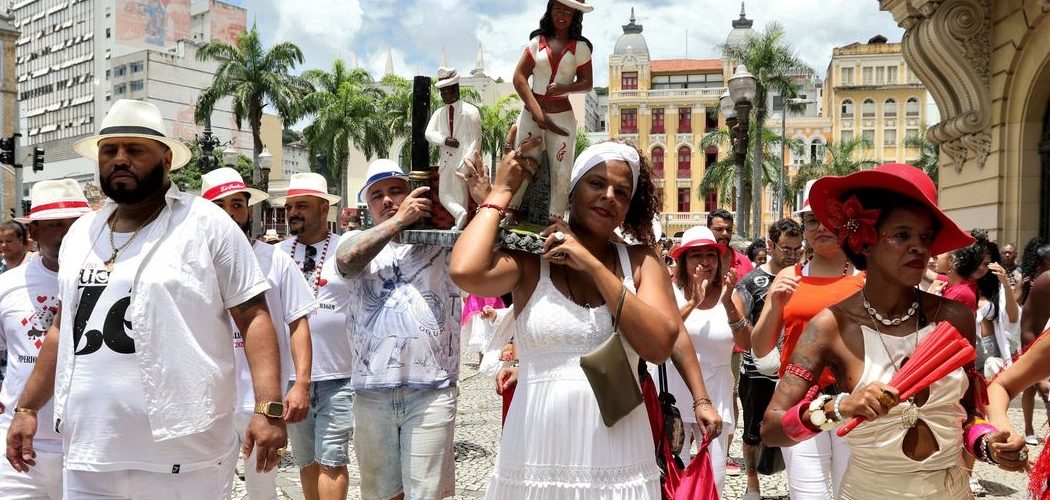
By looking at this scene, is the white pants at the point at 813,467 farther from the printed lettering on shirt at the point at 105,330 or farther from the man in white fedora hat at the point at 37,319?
the man in white fedora hat at the point at 37,319

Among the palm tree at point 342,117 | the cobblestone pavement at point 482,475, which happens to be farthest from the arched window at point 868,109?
the cobblestone pavement at point 482,475

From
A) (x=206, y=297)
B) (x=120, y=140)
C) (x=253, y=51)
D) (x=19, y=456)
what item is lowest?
(x=19, y=456)

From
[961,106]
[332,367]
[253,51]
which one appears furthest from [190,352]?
[253,51]

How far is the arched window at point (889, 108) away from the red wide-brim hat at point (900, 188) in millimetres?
88509

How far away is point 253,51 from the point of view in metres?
42.1

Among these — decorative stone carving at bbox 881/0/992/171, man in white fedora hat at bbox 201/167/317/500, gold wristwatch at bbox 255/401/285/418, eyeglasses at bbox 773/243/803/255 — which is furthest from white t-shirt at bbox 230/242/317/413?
decorative stone carving at bbox 881/0/992/171

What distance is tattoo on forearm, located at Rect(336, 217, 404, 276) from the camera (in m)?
4.22

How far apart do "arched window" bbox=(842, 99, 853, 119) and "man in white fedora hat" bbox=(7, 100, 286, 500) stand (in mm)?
87601

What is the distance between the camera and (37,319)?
4.52 m

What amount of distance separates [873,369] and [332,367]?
3.39 meters

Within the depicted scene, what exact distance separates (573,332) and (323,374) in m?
2.71

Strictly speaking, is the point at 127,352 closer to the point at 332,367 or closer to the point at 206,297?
the point at 206,297

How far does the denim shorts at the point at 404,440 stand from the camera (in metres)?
4.27

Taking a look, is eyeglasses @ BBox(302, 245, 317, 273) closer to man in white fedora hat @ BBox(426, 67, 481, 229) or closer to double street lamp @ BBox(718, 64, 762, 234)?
man in white fedora hat @ BBox(426, 67, 481, 229)
